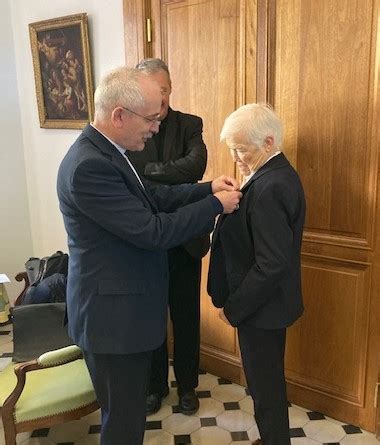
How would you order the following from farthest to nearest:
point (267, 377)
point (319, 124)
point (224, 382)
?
point (224, 382) → point (319, 124) → point (267, 377)

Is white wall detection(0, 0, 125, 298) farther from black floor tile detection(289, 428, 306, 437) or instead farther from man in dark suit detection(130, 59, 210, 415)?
black floor tile detection(289, 428, 306, 437)

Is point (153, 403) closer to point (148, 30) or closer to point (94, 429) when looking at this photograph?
point (94, 429)

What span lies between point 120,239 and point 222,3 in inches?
56.7

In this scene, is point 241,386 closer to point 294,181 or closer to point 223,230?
point 223,230

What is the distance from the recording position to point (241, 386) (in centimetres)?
277

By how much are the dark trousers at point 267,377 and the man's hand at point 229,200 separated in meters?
0.43

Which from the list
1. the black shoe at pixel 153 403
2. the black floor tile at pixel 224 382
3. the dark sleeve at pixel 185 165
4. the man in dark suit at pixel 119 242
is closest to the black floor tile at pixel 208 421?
the black shoe at pixel 153 403

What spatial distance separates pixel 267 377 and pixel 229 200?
26.2 inches

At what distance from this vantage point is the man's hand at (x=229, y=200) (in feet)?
5.61

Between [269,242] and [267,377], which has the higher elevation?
[269,242]

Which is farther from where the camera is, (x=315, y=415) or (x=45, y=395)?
(x=315, y=415)

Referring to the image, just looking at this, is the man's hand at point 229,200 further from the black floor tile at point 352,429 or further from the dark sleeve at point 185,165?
the black floor tile at point 352,429

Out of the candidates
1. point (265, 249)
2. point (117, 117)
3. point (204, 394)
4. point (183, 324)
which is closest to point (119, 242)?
point (117, 117)

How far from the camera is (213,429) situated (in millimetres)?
2391
